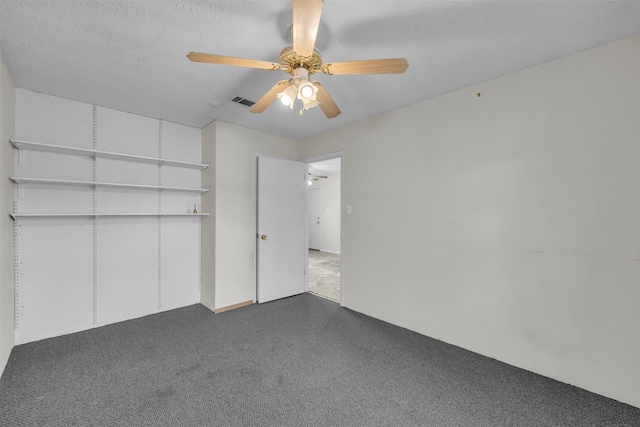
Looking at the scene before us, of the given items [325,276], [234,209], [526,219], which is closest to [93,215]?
[234,209]

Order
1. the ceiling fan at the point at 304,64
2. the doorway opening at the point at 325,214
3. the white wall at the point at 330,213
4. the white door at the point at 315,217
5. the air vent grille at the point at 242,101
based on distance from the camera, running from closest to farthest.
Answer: the ceiling fan at the point at 304,64 < the air vent grille at the point at 242,101 < the doorway opening at the point at 325,214 < the white wall at the point at 330,213 < the white door at the point at 315,217

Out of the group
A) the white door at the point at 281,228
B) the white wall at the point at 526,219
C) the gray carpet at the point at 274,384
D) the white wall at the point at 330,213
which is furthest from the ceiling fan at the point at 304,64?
the white wall at the point at 330,213

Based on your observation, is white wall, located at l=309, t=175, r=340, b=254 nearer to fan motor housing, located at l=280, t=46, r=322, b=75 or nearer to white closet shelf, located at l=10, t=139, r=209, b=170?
white closet shelf, located at l=10, t=139, r=209, b=170

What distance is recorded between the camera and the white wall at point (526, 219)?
1816 mm

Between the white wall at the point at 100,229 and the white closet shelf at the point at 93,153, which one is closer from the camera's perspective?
the white closet shelf at the point at 93,153

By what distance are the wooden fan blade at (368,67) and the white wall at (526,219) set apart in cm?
136

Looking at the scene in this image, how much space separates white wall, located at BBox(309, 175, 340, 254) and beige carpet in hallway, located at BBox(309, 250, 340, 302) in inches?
17.6

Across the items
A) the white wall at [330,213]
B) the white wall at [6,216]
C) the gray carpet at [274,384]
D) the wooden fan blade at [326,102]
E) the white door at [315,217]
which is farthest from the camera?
the white door at [315,217]

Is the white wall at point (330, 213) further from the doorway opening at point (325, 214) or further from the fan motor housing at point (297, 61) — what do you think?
the fan motor housing at point (297, 61)

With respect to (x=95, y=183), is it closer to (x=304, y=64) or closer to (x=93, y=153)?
(x=93, y=153)

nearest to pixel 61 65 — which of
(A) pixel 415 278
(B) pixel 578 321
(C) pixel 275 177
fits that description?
(C) pixel 275 177

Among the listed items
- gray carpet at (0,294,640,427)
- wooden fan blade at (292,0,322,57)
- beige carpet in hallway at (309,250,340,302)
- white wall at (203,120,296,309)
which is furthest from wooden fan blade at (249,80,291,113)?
beige carpet in hallway at (309,250,340,302)

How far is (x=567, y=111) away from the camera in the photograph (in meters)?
2.00

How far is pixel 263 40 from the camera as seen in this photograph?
1801 millimetres
